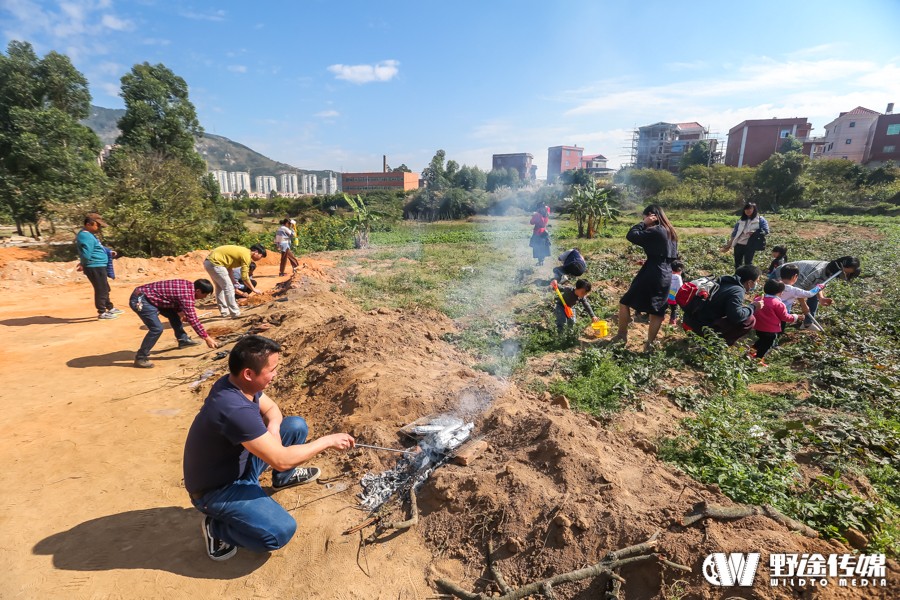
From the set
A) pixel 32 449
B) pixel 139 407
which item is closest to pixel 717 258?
pixel 139 407

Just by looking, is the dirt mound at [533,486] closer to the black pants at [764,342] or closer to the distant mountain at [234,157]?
the black pants at [764,342]

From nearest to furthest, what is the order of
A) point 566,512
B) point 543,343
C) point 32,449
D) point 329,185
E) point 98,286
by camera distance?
point 566,512, point 32,449, point 543,343, point 98,286, point 329,185

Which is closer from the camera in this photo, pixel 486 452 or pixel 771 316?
pixel 486 452

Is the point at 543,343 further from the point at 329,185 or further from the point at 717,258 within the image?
the point at 329,185

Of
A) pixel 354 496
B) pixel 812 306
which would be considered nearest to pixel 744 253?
pixel 812 306

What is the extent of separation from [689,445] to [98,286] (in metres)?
9.02

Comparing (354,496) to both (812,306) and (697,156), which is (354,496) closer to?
(812,306)

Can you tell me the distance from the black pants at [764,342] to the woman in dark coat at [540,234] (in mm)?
6193

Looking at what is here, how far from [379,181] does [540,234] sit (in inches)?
2219

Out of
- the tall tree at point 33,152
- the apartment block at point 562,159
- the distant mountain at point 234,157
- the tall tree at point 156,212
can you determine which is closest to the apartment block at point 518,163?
the apartment block at point 562,159

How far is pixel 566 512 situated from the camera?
2.49m

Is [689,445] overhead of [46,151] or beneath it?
beneath

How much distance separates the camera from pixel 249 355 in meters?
2.45

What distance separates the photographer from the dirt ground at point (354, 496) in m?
2.38
